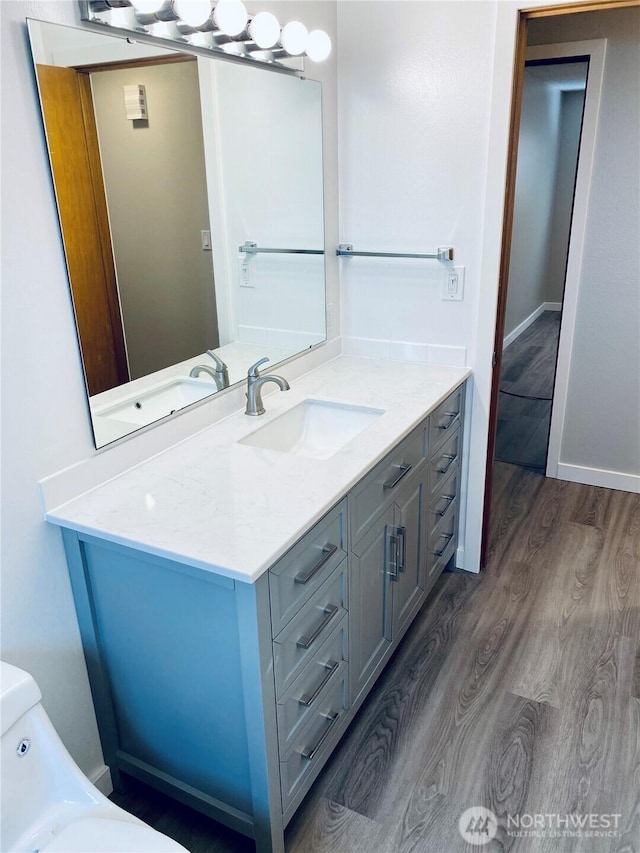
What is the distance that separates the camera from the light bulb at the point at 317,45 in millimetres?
2018

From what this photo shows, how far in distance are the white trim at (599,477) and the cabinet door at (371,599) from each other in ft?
5.92

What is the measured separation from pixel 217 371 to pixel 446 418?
32.8 inches

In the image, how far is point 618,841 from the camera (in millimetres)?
1630

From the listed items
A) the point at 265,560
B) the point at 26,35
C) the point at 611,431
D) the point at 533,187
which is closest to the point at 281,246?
the point at 26,35

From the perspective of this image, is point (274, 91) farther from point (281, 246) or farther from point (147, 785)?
point (147, 785)

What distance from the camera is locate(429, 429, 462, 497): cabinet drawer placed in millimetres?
2282

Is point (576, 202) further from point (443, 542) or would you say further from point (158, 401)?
point (158, 401)

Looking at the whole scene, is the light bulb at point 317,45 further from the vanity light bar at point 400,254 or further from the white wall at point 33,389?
the white wall at point 33,389

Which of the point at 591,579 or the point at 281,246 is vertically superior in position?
the point at 281,246

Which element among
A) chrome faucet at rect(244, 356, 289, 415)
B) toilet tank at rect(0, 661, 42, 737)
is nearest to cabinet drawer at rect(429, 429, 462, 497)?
chrome faucet at rect(244, 356, 289, 415)

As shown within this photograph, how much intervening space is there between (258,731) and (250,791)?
0.20 meters

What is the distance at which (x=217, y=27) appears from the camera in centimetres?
169

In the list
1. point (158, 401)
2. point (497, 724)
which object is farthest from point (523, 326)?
point (158, 401)

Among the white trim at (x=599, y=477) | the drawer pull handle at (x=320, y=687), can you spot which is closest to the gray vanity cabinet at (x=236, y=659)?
the drawer pull handle at (x=320, y=687)
